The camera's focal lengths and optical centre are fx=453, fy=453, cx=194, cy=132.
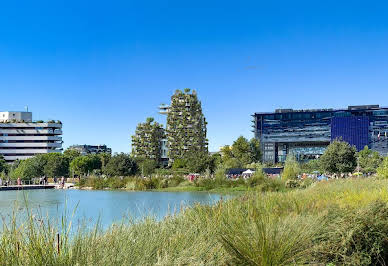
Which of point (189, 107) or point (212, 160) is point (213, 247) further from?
point (189, 107)

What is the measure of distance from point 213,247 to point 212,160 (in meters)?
56.8

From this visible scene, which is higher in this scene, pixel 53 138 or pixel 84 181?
pixel 53 138

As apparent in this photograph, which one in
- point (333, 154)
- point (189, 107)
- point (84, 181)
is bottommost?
point (84, 181)

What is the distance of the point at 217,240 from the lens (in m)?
4.56

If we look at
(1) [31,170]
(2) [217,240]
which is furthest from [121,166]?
(2) [217,240]

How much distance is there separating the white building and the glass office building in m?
59.0

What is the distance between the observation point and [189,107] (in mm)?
94688

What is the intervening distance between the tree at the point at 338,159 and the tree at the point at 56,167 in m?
43.3

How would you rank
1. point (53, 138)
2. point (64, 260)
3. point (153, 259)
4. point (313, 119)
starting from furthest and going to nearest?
point (313, 119)
point (53, 138)
point (153, 259)
point (64, 260)

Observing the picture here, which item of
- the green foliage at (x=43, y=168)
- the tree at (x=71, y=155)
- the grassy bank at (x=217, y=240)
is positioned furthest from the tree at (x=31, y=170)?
the grassy bank at (x=217, y=240)

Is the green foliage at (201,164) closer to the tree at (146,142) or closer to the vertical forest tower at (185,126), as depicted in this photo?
the vertical forest tower at (185,126)

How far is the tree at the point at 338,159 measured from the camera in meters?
43.0

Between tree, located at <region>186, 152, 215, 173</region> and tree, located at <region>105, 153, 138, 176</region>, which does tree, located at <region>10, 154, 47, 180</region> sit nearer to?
tree, located at <region>105, 153, 138, 176</region>

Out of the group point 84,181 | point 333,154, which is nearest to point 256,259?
point 333,154
